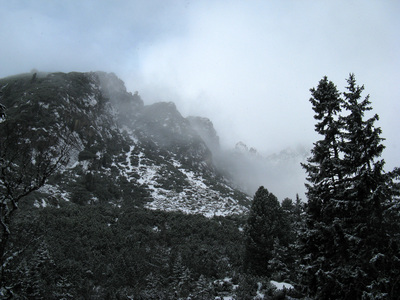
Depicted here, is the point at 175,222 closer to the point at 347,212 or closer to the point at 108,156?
the point at 347,212

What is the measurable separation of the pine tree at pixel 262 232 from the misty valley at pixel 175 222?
0.39 feet

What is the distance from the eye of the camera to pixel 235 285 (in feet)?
52.1

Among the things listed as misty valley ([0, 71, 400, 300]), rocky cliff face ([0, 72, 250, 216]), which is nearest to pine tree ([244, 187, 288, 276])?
misty valley ([0, 71, 400, 300])

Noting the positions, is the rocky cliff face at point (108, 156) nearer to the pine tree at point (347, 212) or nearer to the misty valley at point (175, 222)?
the misty valley at point (175, 222)

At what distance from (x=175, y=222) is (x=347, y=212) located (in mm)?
27830

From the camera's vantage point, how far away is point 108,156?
6256 centimetres

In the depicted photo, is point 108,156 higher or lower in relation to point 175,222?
higher

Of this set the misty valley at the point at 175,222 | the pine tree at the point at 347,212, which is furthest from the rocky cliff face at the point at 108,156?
the pine tree at the point at 347,212

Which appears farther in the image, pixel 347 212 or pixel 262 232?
pixel 262 232

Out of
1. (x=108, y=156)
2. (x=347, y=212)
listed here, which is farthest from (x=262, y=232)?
(x=108, y=156)

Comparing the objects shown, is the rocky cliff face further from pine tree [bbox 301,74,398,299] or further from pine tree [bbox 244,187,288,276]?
pine tree [bbox 301,74,398,299]

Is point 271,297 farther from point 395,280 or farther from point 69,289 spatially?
point 69,289

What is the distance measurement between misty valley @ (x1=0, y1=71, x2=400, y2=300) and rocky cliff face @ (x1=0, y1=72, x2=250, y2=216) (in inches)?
14.6

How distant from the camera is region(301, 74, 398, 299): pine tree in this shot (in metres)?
9.91
